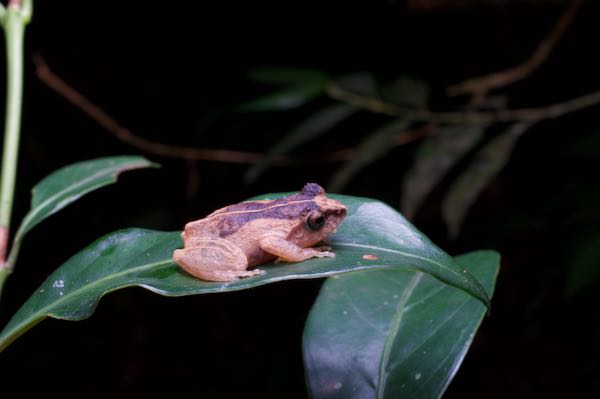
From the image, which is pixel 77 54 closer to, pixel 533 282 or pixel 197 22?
pixel 197 22

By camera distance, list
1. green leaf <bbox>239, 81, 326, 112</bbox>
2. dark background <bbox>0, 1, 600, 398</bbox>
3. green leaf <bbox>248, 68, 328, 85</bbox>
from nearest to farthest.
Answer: green leaf <bbox>239, 81, 326, 112</bbox>, green leaf <bbox>248, 68, 328, 85</bbox>, dark background <bbox>0, 1, 600, 398</bbox>

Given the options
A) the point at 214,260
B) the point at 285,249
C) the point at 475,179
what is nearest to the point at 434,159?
the point at 475,179

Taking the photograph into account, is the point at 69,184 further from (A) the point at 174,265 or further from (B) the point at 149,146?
(B) the point at 149,146

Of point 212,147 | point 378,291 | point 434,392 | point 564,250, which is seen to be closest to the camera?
point 434,392

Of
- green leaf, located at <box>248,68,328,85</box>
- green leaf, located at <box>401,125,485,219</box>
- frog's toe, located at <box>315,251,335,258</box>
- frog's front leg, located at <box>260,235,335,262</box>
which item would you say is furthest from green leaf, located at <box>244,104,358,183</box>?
frog's toe, located at <box>315,251,335,258</box>

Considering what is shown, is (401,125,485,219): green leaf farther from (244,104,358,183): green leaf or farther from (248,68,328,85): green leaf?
(248,68,328,85): green leaf

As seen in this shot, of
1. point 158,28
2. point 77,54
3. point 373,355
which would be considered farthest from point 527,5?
point 373,355
